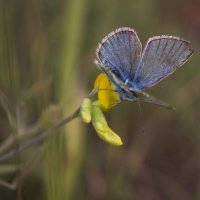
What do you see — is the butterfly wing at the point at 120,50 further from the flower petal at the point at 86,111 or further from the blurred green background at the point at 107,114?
the blurred green background at the point at 107,114

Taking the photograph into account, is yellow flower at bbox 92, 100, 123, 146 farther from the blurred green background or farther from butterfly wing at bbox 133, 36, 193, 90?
the blurred green background

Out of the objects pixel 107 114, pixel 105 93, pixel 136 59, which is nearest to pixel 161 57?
pixel 136 59

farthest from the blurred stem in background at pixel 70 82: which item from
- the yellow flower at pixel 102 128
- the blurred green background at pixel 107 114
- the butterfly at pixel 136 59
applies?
the butterfly at pixel 136 59

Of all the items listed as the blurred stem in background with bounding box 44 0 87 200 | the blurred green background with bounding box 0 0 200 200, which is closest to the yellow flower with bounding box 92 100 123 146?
the blurred stem in background with bounding box 44 0 87 200

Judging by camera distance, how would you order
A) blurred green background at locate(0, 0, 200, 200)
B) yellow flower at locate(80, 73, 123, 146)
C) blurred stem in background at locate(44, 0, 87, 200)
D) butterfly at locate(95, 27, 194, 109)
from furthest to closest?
blurred green background at locate(0, 0, 200, 200) < blurred stem in background at locate(44, 0, 87, 200) < yellow flower at locate(80, 73, 123, 146) < butterfly at locate(95, 27, 194, 109)

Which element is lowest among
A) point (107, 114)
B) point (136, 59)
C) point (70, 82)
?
point (107, 114)

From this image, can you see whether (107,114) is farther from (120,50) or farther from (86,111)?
(120,50)

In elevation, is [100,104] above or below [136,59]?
below
